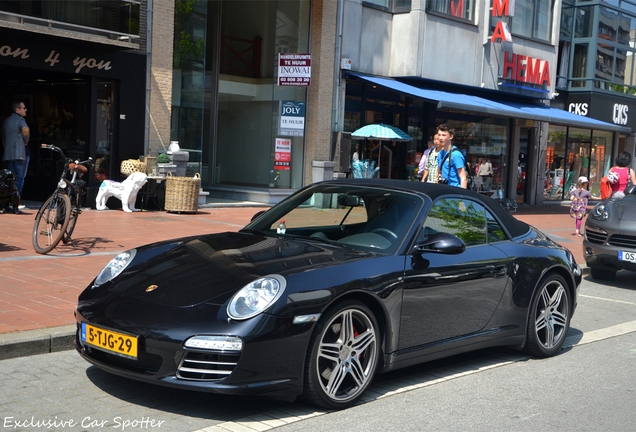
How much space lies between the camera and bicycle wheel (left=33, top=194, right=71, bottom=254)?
923cm

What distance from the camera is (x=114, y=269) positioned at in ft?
16.9

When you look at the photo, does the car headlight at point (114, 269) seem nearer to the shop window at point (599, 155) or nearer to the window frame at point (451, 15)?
the window frame at point (451, 15)

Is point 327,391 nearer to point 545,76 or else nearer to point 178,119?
point 178,119

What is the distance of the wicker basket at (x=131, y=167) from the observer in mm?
15234

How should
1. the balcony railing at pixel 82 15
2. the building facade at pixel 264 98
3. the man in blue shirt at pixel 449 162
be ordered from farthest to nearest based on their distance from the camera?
the building facade at pixel 264 98
the balcony railing at pixel 82 15
the man in blue shirt at pixel 449 162

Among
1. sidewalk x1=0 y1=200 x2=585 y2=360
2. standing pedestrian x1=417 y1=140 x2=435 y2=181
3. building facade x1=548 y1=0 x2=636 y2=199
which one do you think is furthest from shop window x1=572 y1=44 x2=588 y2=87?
standing pedestrian x1=417 y1=140 x2=435 y2=181

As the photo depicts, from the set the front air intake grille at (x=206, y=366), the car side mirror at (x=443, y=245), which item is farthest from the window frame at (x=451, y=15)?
the front air intake grille at (x=206, y=366)

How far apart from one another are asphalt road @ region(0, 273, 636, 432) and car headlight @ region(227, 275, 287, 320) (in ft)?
2.04

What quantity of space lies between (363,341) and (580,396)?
1.63 m

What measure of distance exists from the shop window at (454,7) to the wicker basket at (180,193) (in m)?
9.54

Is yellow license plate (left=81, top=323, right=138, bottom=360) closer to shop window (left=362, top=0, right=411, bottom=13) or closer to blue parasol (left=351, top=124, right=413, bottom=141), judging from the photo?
blue parasol (left=351, top=124, right=413, bottom=141)

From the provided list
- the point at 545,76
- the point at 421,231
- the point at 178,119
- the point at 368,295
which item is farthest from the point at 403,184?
the point at 545,76

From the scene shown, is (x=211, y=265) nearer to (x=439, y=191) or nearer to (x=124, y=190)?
(x=439, y=191)

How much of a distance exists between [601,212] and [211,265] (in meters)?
7.59
